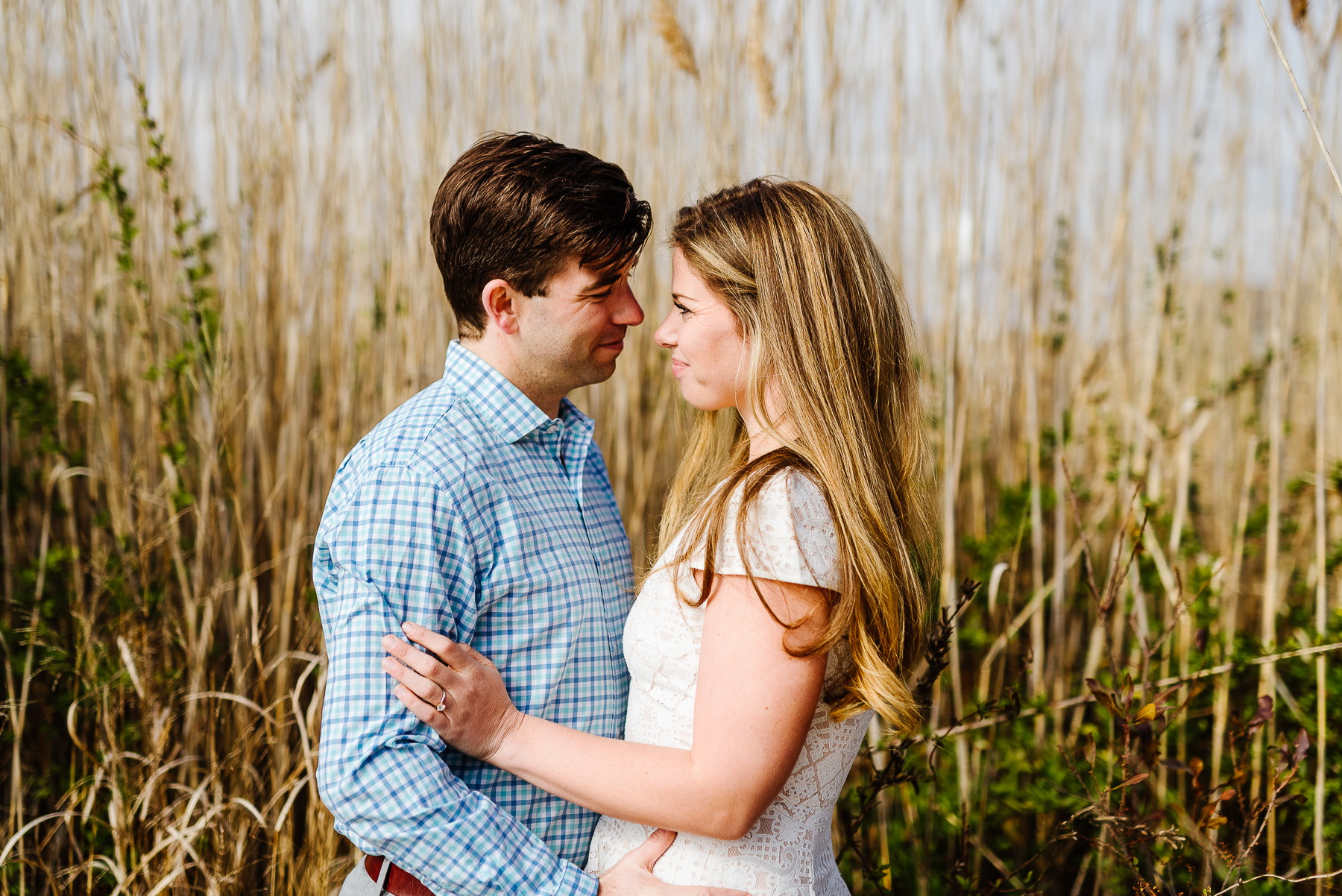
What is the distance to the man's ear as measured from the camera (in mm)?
1233

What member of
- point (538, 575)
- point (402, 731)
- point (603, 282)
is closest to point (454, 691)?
point (402, 731)

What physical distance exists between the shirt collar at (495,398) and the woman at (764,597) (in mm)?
213

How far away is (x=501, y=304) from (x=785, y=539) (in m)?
0.54

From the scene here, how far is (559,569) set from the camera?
1146 mm

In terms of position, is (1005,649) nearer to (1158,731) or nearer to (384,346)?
(1158,731)

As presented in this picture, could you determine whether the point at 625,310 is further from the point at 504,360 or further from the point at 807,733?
the point at 807,733

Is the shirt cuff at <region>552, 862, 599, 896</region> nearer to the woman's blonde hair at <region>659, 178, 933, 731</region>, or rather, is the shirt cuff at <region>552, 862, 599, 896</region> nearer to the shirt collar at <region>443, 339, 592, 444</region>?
the woman's blonde hair at <region>659, 178, 933, 731</region>

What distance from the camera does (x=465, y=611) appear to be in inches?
41.9

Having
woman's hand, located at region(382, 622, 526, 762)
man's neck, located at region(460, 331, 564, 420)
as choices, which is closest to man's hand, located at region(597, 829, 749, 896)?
woman's hand, located at region(382, 622, 526, 762)

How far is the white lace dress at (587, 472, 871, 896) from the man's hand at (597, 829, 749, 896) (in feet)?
0.05

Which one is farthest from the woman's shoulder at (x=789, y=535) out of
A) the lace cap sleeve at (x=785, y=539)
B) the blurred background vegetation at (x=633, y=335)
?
the blurred background vegetation at (x=633, y=335)

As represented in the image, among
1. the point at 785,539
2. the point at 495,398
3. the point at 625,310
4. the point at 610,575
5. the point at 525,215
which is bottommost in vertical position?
the point at 610,575

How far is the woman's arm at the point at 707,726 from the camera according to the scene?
0.97 meters

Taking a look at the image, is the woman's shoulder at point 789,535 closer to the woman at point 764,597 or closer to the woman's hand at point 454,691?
the woman at point 764,597
